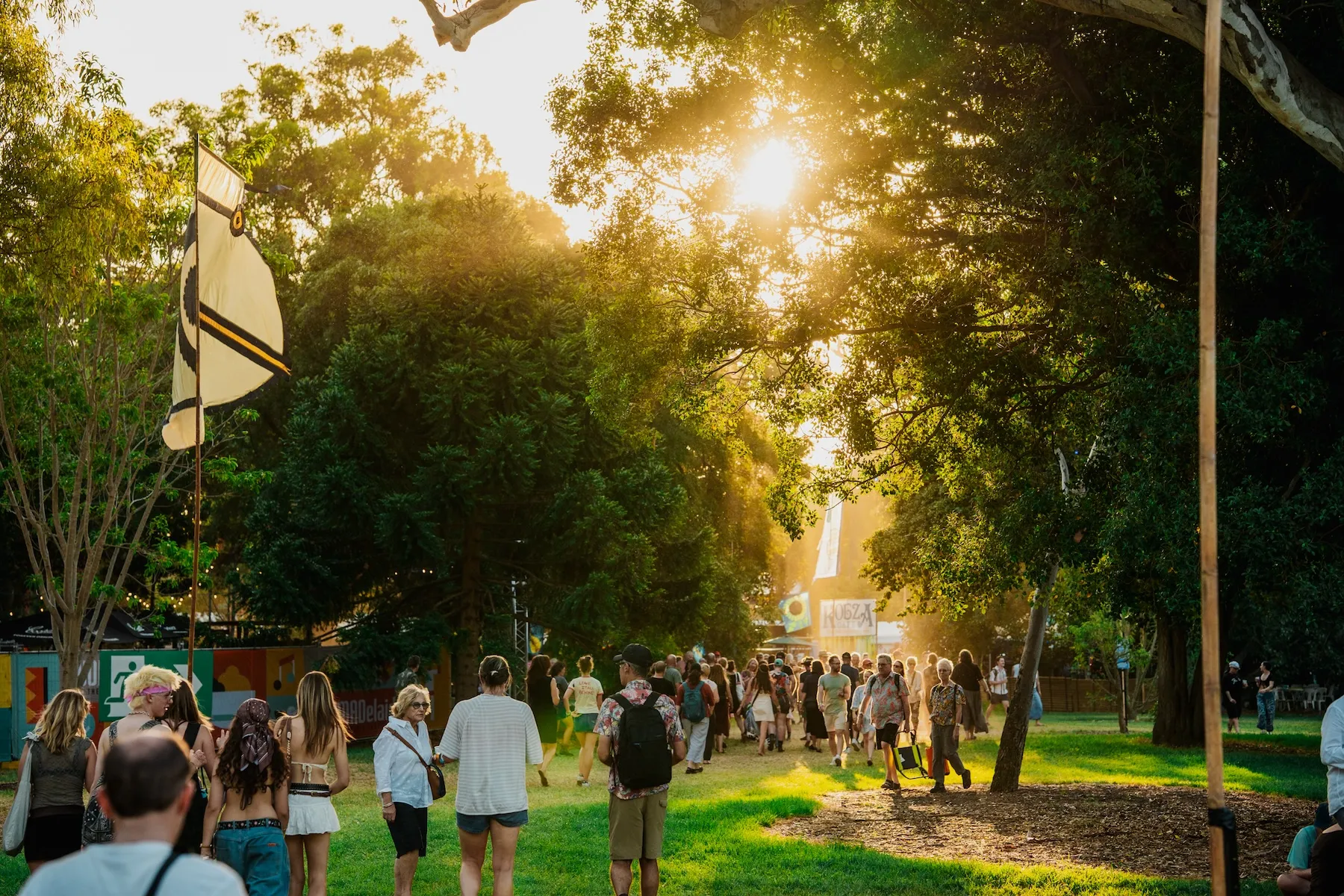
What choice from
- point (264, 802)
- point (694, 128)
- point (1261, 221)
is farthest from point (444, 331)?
point (264, 802)

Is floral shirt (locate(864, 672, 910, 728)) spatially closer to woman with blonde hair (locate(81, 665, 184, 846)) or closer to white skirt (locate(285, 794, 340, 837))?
white skirt (locate(285, 794, 340, 837))

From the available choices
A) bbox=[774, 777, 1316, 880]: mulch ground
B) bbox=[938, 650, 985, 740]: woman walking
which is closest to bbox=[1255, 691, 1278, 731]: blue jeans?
bbox=[938, 650, 985, 740]: woman walking

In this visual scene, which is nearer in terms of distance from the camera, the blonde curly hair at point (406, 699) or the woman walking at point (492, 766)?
the woman walking at point (492, 766)

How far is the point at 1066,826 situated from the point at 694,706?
8.88m

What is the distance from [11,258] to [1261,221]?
1382cm

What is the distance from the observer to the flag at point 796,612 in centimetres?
7894

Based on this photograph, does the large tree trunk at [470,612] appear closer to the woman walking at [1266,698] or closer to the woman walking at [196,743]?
the woman walking at [1266,698]

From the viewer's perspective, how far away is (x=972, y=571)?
19.2 meters

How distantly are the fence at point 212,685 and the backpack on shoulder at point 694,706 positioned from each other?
509 cm

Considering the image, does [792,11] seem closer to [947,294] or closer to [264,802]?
[947,294]

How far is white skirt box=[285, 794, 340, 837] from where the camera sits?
27.3 feet

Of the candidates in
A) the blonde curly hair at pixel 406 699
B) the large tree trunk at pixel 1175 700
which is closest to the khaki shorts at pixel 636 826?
the blonde curly hair at pixel 406 699

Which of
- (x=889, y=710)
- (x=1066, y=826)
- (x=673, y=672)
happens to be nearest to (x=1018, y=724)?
(x=889, y=710)

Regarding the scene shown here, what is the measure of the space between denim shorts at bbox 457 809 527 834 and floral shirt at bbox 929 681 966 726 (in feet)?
34.4
